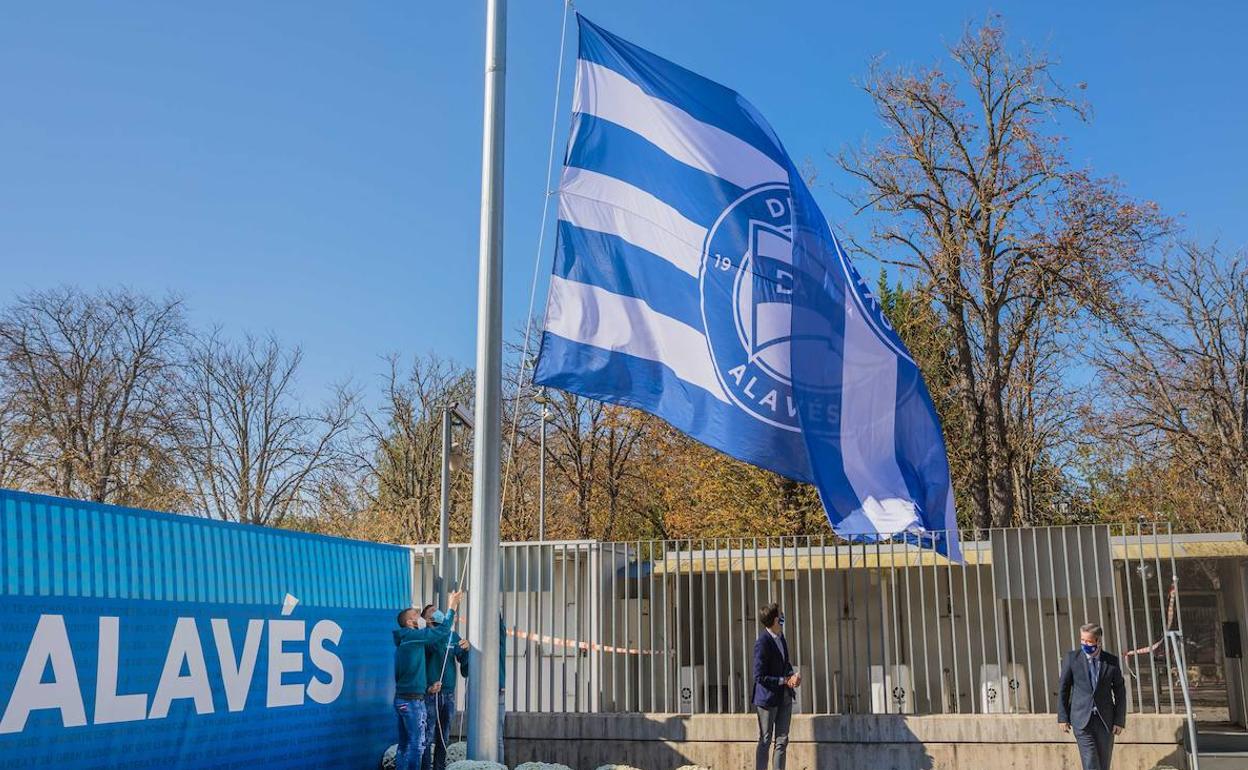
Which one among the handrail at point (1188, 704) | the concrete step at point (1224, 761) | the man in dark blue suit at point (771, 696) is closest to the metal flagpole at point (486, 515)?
the man in dark blue suit at point (771, 696)

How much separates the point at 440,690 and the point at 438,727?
71 cm

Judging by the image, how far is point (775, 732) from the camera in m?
11.9

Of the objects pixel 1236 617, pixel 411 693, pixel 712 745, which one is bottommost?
pixel 712 745

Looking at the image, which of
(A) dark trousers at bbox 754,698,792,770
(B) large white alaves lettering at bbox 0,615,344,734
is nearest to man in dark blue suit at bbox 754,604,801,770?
(A) dark trousers at bbox 754,698,792,770

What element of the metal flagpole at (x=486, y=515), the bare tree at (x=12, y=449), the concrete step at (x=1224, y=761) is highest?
the bare tree at (x=12, y=449)

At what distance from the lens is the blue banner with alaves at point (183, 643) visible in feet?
24.7

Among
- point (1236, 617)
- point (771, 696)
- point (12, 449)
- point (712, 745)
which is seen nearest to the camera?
point (771, 696)

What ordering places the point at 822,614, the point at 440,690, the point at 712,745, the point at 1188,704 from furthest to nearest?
the point at 822,614 < the point at 712,745 < the point at 440,690 < the point at 1188,704

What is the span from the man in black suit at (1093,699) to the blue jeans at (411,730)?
6050 millimetres

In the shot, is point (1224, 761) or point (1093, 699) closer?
point (1093, 699)

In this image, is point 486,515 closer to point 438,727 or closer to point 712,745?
point 438,727

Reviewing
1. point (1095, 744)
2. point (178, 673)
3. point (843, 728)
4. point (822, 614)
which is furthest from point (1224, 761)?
point (178, 673)

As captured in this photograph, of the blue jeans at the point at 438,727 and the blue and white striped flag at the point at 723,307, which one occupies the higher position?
the blue and white striped flag at the point at 723,307

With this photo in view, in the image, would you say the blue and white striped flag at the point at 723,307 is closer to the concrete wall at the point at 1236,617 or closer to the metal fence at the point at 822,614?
the metal fence at the point at 822,614
